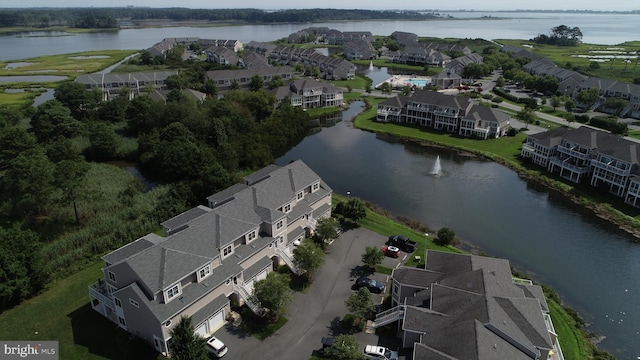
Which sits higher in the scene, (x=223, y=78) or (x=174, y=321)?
(x=223, y=78)

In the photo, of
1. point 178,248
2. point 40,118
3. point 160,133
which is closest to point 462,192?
point 178,248

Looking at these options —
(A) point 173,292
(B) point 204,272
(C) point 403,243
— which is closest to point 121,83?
(B) point 204,272

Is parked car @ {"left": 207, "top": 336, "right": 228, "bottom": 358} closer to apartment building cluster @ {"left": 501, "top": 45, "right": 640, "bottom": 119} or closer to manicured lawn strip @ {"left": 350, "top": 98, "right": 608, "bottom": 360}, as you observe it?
manicured lawn strip @ {"left": 350, "top": 98, "right": 608, "bottom": 360}

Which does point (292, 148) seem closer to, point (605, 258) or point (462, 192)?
point (462, 192)

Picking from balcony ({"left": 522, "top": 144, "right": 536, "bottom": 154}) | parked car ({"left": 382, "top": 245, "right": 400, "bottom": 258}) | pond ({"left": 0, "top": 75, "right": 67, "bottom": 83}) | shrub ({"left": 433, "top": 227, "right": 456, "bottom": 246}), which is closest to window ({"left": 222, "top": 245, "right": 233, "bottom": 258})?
parked car ({"left": 382, "top": 245, "right": 400, "bottom": 258})

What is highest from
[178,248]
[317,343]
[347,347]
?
[178,248]

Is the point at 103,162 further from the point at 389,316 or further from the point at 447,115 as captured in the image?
the point at 447,115
